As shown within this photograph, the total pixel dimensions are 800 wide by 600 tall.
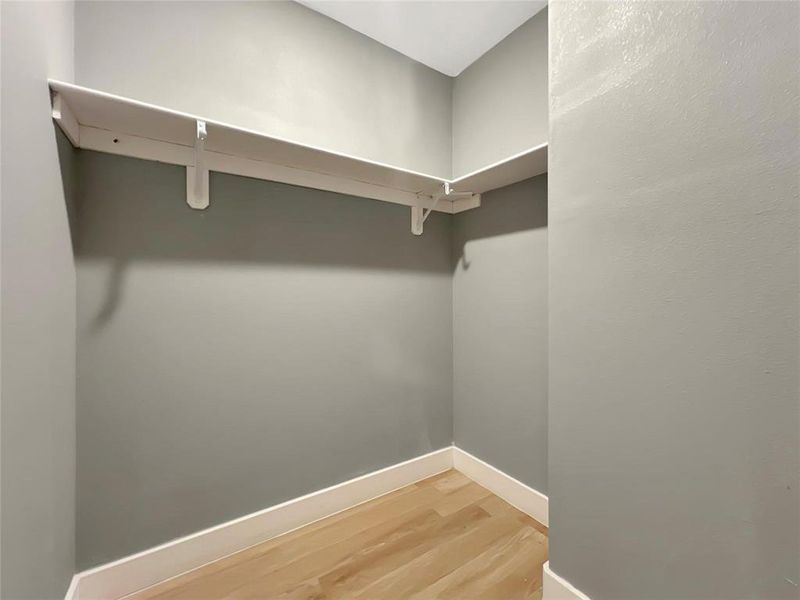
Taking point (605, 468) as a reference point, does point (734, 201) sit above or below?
above

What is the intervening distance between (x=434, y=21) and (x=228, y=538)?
242 cm

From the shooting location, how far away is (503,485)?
167cm

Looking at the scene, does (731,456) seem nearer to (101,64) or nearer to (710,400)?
(710,400)

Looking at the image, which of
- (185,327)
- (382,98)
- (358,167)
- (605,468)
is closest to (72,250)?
(185,327)

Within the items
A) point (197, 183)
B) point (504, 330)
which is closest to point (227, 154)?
point (197, 183)

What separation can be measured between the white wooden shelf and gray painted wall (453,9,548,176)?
0.75ft

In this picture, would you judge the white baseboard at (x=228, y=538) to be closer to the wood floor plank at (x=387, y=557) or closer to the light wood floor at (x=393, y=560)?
the light wood floor at (x=393, y=560)

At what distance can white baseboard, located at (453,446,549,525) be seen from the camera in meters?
1.51

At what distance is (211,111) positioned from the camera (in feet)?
4.25

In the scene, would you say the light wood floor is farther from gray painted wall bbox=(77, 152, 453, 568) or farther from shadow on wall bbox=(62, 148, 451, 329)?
shadow on wall bbox=(62, 148, 451, 329)

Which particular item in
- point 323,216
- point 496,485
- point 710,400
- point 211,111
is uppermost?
point 211,111

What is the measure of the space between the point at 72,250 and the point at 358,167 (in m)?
1.02

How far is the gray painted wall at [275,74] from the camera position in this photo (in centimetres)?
115

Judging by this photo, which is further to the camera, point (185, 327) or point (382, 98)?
point (382, 98)
